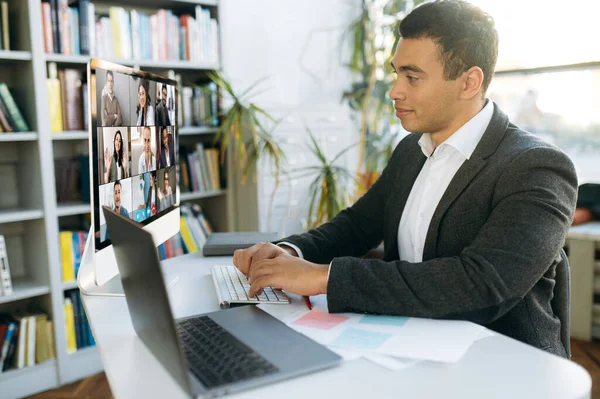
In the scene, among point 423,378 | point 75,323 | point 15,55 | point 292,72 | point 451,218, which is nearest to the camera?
point 423,378

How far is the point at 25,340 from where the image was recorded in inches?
98.2

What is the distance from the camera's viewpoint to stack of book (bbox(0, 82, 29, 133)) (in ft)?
7.81

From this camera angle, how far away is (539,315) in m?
1.17

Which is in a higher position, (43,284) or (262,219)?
(262,219)

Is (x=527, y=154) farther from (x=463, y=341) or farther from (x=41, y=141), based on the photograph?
(x=41, y=141)

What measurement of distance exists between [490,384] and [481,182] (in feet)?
1.82

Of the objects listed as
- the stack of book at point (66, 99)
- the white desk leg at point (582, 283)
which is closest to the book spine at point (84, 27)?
the stack of book at point (66, 99)

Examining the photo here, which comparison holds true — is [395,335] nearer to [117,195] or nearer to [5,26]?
[117,195]

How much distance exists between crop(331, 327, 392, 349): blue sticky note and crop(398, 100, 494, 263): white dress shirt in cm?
48

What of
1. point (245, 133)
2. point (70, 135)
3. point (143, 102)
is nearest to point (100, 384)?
point (70, 135)

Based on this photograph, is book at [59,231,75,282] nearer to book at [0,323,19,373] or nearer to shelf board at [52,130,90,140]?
book at [0,323,19,373]

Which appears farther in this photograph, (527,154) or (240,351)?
(527,154)

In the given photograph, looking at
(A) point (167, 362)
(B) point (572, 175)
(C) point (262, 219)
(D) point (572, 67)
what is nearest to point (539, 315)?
(B) point (572, 175)

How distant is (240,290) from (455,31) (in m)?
Answer: 0.79
